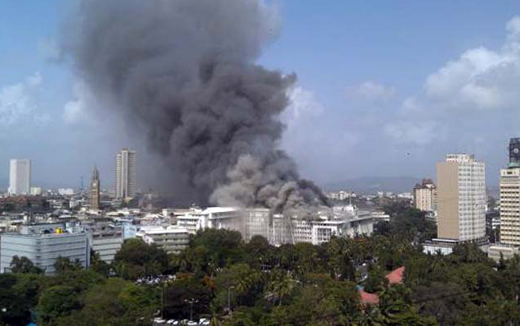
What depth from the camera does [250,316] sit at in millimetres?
10500

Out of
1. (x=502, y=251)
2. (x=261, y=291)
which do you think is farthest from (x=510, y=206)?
(x=261, y=291)

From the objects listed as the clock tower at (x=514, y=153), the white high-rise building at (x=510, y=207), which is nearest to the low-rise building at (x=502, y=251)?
the white high-rise building at (x=510, y=207)

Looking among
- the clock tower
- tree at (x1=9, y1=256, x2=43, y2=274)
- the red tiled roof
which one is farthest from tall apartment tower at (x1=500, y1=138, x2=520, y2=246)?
tree at (x1=9, y1=256, x2=43, y2=274)

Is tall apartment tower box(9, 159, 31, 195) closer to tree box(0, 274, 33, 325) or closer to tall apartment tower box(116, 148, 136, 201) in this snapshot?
tall apartment tower box(116, 148, 136, 201)

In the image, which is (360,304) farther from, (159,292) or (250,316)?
(159,292)

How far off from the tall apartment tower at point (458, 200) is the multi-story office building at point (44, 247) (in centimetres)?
1575

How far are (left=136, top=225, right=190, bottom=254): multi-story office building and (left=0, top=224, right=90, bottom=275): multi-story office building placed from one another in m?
3.46

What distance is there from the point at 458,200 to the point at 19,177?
58.2 meters

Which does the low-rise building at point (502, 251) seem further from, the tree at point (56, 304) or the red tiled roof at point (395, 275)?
the tree at point (56, 304)

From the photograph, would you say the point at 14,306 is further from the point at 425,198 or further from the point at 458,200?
the point at 425,198

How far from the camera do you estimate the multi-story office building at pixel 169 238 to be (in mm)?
22719

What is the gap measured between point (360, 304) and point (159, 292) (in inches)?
171

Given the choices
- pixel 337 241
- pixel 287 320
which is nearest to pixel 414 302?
pixel 287 320

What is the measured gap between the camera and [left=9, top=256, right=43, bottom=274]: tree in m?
16.5
